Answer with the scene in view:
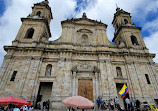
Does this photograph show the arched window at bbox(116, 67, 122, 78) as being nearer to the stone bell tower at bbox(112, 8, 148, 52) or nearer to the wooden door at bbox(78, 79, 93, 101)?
the stone bell tower at bbox(112, 8, 148, 52)

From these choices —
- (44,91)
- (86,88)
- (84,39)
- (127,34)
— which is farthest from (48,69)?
(127,34)

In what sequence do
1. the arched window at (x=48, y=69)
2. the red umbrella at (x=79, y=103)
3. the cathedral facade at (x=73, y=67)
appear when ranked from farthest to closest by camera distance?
the arched window at (x=48, y=69) < the cathedral facade at (x=73, y=67) < the red umbrella at (x=79, y=103)

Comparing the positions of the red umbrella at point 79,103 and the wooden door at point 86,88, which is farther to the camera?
the wooden door at point 86,88

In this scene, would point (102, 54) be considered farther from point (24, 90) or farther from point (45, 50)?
point (24, 90)

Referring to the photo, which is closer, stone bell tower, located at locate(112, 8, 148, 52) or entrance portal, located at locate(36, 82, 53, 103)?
entrance portal, located at locate(36, 82, 53, 103)

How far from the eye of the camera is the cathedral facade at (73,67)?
47.2ft

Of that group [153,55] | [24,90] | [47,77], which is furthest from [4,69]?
[153,55]

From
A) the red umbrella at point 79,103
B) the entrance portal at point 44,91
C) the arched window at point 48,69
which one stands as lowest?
the red umbrella at point 79,103

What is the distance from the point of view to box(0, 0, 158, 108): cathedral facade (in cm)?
1438

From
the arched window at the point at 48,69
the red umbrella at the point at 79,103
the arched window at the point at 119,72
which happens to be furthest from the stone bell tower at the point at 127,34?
the red umbrella at the point at 79,103

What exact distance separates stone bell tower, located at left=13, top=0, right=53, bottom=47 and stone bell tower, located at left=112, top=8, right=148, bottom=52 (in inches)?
573

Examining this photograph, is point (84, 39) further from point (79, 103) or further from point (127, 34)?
point (79, 103)

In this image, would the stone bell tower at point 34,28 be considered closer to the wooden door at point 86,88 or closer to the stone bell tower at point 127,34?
the wooden door at point 86,88

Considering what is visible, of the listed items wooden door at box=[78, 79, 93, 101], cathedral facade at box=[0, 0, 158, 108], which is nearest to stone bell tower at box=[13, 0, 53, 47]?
cathedral facade at box=[0, 0, 158, 108]
